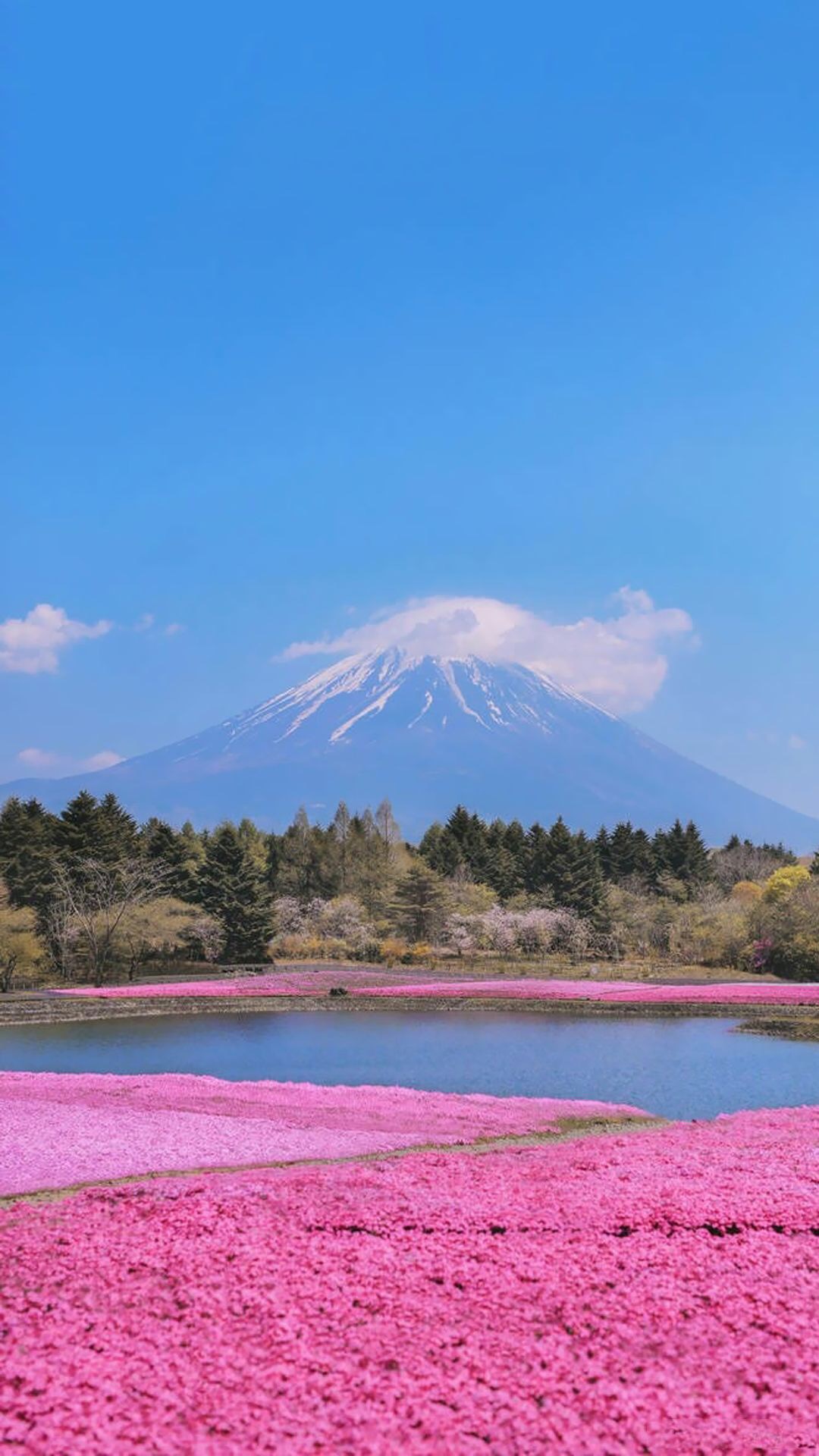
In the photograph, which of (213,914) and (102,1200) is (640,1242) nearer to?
(102,1200)

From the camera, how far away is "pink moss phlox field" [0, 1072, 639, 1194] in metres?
14.7

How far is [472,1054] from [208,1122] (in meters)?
13.1

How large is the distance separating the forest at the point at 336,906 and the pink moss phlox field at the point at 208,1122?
29613 mm

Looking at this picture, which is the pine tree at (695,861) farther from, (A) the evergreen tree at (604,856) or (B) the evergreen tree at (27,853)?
(B) the evergreen tree at (27,853)

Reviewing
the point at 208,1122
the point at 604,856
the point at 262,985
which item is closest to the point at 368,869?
the point at 604,856

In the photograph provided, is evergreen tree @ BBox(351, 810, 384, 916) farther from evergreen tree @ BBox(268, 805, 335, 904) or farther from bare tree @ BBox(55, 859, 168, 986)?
bare tree @ BBox(55, 859, 168, 986)

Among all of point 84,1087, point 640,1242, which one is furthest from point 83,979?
point 640,1242

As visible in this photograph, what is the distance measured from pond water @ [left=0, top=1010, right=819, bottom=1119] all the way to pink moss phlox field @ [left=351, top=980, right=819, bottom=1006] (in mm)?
3958

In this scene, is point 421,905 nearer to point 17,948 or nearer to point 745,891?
point 17,948

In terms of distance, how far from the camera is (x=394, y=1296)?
851 cm

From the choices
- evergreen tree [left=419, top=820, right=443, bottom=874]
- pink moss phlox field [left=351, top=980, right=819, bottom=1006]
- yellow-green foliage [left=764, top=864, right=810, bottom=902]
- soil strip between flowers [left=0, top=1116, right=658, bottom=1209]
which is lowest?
pink moss phlox field [left=351, top=980, right=819, bottom=1006]

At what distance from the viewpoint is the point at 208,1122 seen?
58.6ft

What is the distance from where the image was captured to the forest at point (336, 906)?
54844mm

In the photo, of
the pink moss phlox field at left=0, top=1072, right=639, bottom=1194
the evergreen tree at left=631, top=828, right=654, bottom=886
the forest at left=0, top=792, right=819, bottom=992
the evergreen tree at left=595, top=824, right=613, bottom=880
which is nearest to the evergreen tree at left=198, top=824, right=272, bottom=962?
the forest at left=0, top=792, right=819, bottom=992
